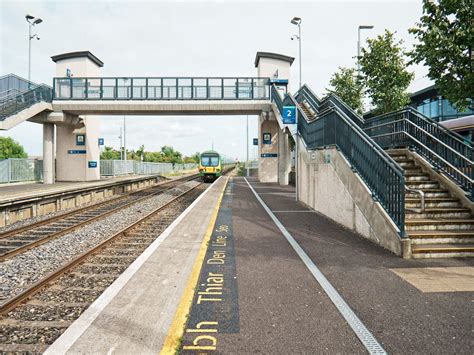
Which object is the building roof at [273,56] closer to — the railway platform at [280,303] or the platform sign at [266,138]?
the platform sign at [266,138]

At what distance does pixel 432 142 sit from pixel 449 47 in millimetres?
3301

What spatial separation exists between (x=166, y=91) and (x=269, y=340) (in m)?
22.5

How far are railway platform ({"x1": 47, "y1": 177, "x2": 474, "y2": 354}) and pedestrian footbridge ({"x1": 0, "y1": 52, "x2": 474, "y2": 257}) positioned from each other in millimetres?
949

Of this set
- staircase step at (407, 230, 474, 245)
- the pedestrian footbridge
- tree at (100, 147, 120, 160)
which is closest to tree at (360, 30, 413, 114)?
the pedestrian footbridge

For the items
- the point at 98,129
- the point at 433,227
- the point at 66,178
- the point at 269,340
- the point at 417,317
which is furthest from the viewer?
the point at 98,129

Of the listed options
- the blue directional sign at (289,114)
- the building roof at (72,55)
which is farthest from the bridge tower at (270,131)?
the building roof at (72,55)

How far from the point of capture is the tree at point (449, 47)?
6.54 meters

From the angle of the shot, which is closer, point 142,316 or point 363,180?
point 142,316

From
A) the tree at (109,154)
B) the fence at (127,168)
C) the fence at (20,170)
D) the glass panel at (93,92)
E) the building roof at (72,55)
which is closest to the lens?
the fence at (20,170)

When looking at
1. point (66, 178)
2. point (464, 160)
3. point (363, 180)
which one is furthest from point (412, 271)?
point (66, 178)

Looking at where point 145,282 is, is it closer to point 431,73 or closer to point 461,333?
point 461,333

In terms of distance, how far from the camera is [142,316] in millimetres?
3779

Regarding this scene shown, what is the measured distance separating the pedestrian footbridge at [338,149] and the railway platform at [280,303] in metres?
0.95

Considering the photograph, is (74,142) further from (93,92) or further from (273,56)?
(273,56)
